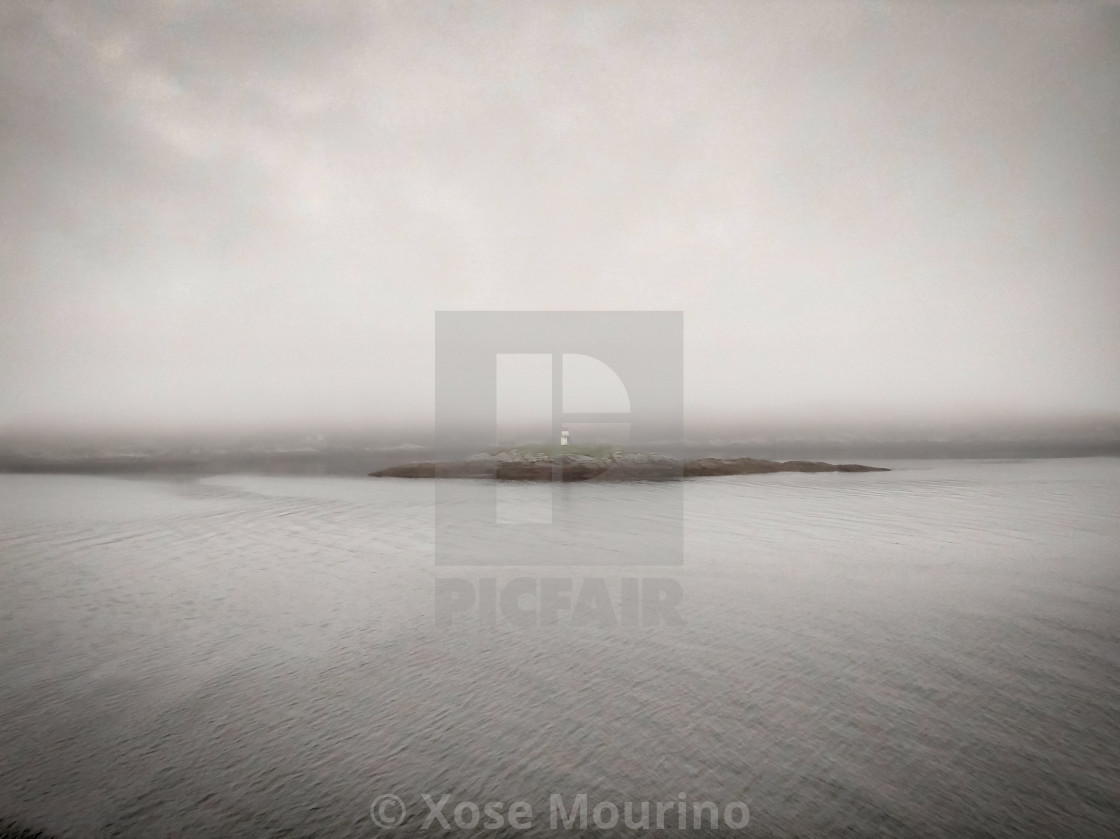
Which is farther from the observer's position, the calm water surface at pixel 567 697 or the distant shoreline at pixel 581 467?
the distant shoreline at pixel 581 467

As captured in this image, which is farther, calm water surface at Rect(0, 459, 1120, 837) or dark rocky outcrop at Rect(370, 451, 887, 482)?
dark rocky outcrop at Rect(370, 451, 887, 482)

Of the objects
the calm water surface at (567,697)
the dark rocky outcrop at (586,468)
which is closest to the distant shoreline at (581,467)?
the dark rocky outcrop at (586,468)

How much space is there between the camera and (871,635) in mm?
8984

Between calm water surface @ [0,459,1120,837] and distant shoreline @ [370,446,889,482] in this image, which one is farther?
distant shoreline @ [370,446,889,482]

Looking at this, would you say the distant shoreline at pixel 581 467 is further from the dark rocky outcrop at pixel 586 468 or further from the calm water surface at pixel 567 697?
the calm water surface at pixel 567 697

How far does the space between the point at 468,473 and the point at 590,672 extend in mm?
53517

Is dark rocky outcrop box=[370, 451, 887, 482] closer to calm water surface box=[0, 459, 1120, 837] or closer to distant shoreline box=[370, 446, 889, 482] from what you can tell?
distant shoreline box=[370, 446, 889, 482]

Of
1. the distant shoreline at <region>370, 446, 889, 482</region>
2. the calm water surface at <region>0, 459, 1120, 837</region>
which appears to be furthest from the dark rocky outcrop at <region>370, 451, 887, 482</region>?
the calm water surface at <region>0, 459, 1120, 837</region>

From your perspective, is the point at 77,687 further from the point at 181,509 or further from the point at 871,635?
the point at 181,509

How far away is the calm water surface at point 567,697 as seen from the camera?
4.66 meters

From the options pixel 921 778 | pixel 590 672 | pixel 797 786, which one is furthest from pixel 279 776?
pixel 921 778

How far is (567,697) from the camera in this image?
6809 mm

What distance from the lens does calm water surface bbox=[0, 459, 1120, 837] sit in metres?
4.66

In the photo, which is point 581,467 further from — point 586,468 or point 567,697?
point 567,697
